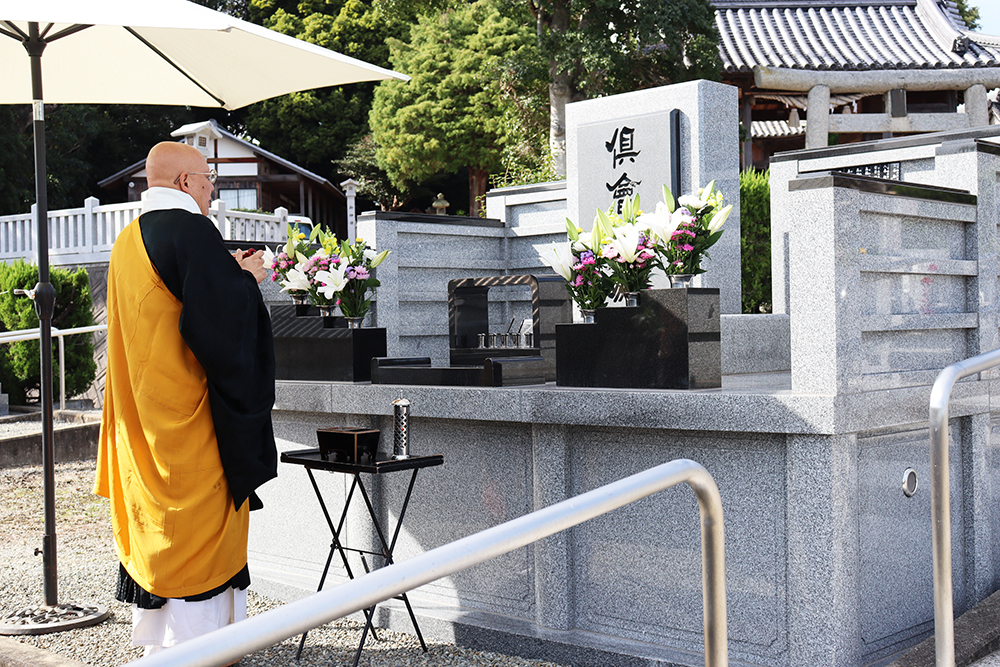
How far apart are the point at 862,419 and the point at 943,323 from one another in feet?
3.18

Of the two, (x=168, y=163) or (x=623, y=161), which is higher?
(x=623, y=161)

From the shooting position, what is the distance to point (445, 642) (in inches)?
195

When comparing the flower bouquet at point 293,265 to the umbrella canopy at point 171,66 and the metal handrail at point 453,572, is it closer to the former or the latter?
the umbrella canopy at point 171,66

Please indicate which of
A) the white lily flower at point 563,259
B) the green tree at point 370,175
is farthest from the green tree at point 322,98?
the white lily flower at point 563,259

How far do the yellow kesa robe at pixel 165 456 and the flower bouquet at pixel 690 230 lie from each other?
7.11 ft

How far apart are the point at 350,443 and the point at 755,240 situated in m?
6.26

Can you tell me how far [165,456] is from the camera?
3.42 m

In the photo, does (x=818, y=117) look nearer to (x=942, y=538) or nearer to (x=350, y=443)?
(x=350, y=443)

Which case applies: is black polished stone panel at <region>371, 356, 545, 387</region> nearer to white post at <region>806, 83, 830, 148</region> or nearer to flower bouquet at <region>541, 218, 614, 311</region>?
flower bouquet at <region>541, 218, 614, 311</region>

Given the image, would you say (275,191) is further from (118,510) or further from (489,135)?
(118,510)

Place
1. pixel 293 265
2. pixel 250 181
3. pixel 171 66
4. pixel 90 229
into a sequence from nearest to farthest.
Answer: pixel 171 66, pixel 293 265, pixel 90 229, pixel 250 181

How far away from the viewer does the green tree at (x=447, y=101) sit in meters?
24.2

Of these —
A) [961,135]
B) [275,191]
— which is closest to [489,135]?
[275,191]

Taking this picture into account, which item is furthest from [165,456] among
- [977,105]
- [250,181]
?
[250,181]
